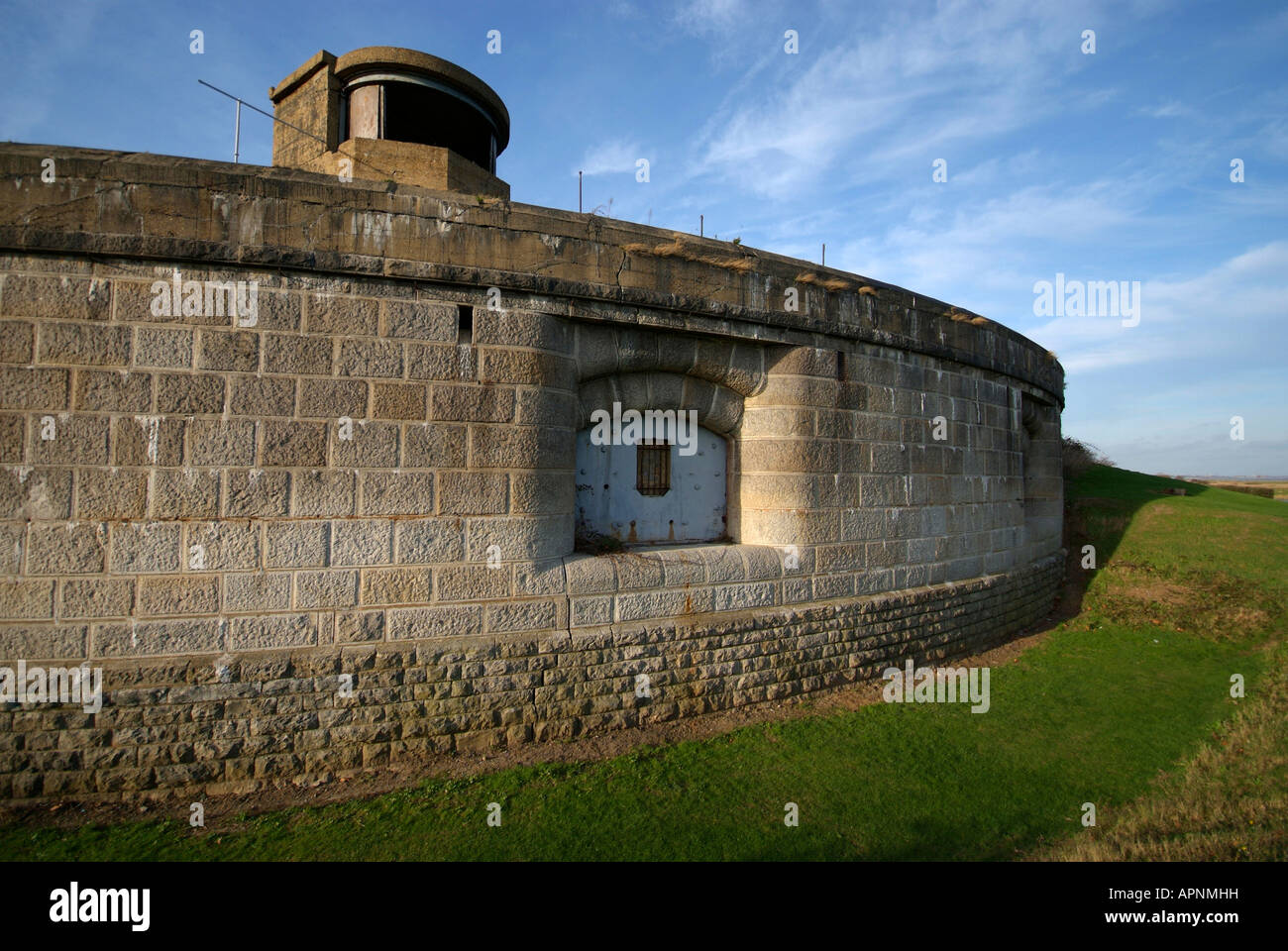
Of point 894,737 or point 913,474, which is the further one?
point 913,474

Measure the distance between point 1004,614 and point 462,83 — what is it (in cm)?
1020

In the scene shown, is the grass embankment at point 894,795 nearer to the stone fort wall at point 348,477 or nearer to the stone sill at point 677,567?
the stone fort wall at point 348,477

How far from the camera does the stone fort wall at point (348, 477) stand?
13.7 ft

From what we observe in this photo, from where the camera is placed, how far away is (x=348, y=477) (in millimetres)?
4609

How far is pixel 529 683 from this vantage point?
16.2 ft
